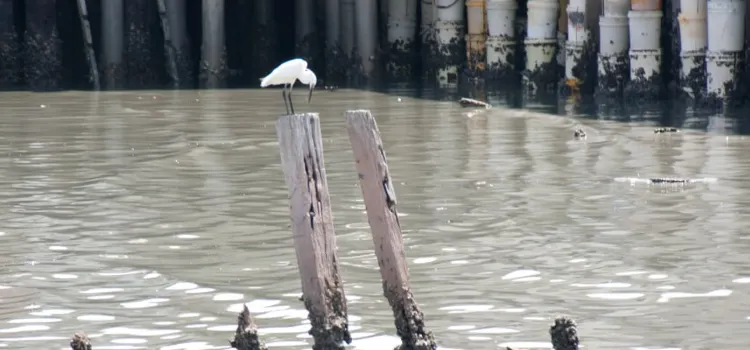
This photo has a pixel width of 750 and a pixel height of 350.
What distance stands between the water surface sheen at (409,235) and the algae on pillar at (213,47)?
587 centimetres

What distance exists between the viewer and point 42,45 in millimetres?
23344

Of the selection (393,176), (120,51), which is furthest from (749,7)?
(120,51)

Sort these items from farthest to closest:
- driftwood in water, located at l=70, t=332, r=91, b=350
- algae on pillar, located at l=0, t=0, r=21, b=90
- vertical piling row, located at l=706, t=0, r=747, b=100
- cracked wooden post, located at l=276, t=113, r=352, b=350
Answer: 1. algae on pillar, located at l=0, t=0, r=21, b=90
2. vertical piling row, located at l=706, t=0, r=747, b=100
3. cracked wooden post, located at l=276, t=113, r=352, b=350
4. driftwood in water, located at l=70, t=332, r=91, b=350

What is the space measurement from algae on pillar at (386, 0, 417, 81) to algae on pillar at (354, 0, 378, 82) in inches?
22.3

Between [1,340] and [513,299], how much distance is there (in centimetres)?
259

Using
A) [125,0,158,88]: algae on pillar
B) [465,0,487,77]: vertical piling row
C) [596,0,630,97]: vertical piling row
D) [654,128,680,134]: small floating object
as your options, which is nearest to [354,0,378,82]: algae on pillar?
[465,0,487,77]: vertical piling row

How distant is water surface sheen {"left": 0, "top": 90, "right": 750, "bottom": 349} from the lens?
8258 mm

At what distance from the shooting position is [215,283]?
9.27 meters

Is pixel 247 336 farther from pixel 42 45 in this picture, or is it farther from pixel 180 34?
pixel 180 34

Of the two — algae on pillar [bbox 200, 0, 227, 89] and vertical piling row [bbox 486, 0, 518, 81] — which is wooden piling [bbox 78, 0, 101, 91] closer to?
algae on pillar [bbox 200, 0, 227, 89]

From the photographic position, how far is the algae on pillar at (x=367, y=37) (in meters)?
23.4

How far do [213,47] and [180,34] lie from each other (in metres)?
0.69

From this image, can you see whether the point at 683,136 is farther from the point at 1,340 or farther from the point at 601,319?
the point at 1,340

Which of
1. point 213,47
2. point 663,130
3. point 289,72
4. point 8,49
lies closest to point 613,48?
point 663,130
